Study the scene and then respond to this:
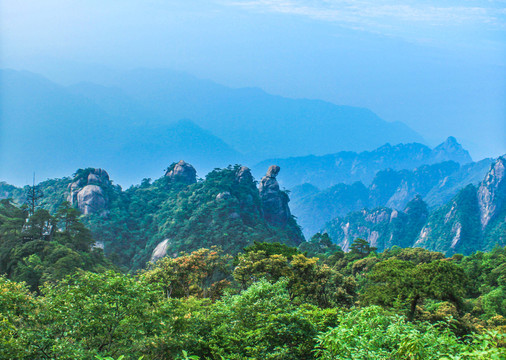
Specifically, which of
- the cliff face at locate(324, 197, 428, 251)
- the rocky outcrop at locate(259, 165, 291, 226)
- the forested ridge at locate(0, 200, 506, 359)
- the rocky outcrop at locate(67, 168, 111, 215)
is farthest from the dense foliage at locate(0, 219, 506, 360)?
the cliff face at locate(324, 197, 428, 251)

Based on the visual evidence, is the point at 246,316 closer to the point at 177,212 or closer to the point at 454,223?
the point at 177,212

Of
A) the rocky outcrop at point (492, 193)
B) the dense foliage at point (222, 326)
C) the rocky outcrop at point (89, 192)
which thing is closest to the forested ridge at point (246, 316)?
the dense foliage at point (222, 326)

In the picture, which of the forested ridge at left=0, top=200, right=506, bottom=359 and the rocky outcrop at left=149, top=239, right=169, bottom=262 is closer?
the forested ridge at left=0, top=200, right=506, bottom=359

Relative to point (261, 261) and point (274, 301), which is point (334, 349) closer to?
point (274, 301)

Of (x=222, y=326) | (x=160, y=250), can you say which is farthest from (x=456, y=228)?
(x=222, y=326)

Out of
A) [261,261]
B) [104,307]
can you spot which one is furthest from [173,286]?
[104,307]

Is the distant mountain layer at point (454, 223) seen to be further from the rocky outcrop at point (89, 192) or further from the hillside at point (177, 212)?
the rocky outcrop at point (89, 192)

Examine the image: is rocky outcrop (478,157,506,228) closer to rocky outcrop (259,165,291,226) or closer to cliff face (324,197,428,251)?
cliff face (324,197,428,251)
